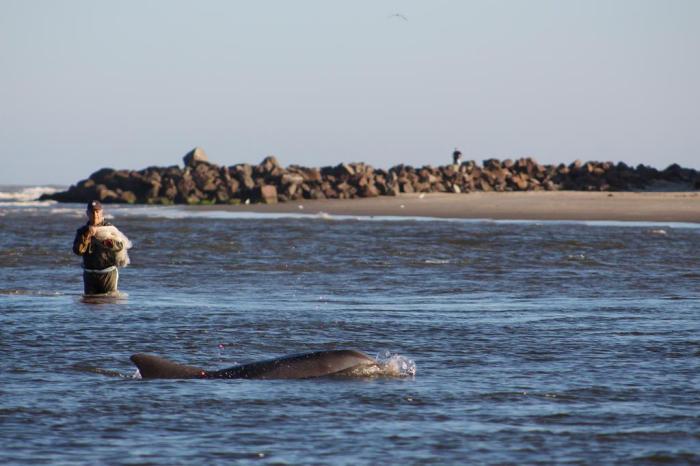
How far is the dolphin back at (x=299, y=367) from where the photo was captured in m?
10.3

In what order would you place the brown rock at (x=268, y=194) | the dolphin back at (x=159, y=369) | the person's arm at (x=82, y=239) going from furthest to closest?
the brown rock at (x=268, y=194)
the person's arm at (x=82, y=239)
the dolphin back at (x=159, y=369)

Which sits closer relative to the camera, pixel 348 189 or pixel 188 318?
pixel 188 318

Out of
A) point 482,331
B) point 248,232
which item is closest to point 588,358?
point 482,331

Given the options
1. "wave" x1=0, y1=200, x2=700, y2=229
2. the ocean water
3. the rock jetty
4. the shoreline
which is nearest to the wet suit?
the ocean water

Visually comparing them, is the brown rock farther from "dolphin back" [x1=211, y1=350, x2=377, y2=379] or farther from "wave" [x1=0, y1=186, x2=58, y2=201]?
"dolphin back" [x1=211, y1=350, x2=377, y2=379]

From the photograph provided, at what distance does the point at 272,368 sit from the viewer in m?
10.4

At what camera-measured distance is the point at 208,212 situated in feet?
158

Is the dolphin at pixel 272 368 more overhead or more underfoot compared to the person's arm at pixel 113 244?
more underfoot

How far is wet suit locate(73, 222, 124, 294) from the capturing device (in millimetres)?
16453

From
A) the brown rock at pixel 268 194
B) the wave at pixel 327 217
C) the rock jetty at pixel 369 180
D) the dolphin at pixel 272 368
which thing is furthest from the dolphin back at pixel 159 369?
the brown rock at pixel 268 194

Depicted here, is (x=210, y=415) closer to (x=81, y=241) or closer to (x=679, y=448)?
(x=679, y=448)

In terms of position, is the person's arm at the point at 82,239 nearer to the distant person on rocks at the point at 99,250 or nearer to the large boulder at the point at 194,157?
the distant person on rocks at the point at 99,250

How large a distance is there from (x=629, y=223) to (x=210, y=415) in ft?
96.0

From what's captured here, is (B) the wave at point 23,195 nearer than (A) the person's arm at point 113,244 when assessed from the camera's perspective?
No
